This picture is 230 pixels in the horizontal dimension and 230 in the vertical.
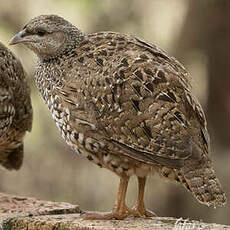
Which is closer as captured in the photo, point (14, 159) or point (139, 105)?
point (139, 105)

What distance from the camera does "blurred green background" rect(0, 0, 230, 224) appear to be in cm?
1228

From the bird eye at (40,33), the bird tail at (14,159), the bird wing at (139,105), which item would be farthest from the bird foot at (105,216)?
the bird tail at (14,159)

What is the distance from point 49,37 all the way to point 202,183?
5.70 feet

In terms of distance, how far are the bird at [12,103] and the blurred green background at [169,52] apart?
4360mm

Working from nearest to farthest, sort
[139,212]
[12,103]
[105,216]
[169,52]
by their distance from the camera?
1. [105,216]
2. [139,212]
3. [12,103]
4. [169,52]

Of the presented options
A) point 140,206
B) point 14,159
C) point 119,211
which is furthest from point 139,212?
point 14,159

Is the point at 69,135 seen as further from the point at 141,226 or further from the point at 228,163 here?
the point at 228,163

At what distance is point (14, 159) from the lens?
8.62 m

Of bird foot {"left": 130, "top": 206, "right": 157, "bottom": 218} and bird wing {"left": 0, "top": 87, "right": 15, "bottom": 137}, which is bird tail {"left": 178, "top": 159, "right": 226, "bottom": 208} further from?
bird wing {"left": 0, "top": 87, "right": 15, "bottom": 137}

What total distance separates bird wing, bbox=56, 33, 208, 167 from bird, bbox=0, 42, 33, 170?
1534 millimetres

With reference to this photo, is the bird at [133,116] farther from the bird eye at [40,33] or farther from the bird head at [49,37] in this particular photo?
the bird eye at [40,33]

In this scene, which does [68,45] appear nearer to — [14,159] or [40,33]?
[40,33]

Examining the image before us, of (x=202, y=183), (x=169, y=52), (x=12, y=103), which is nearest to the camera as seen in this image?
(x=202, y=183)

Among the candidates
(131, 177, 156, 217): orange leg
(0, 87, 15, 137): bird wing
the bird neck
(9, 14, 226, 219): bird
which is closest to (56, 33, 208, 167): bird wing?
(9, 14, 226, 219): bird
